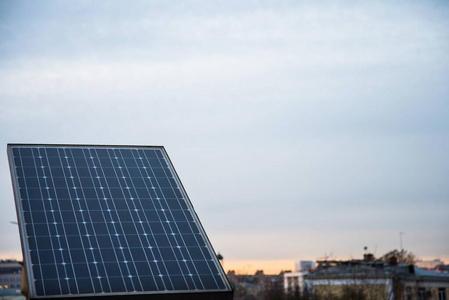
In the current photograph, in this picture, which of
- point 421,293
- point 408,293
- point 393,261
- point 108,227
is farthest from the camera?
point 393,261

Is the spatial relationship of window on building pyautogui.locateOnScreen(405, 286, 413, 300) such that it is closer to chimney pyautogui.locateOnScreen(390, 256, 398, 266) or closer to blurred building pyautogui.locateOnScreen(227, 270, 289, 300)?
chimney pyautogui.locateOnScreen(390, 256, 398, 266)

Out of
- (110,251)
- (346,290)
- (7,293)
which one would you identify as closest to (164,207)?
(110,251)

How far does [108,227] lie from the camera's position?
34969 mm

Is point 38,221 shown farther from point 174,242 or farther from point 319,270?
point 319,270

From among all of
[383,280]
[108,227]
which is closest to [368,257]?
[383,280]

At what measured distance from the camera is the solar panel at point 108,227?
104 ft

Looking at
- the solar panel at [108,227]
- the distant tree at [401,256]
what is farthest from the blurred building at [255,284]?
the solar panel at [108,227]

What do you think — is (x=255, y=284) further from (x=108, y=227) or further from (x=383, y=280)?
(x=108, y=227)

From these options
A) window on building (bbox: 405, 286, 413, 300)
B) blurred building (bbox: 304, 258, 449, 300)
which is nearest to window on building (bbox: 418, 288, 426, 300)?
blurred building (bbox: 304, 258, 449, 300)

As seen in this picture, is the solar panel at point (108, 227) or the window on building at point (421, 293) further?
the window on building at point (421, 293)

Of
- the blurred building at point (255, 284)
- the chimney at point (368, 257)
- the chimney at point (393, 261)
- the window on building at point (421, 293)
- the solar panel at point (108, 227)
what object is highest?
the blurred building at point (255, 284)

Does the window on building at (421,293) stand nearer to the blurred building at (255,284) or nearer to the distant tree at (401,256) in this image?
the distant tree at (401,256)

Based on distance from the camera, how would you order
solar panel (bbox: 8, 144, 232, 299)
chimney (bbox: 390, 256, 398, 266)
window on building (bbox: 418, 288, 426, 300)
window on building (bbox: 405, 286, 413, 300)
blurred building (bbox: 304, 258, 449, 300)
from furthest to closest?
chimney (bbox: 390, 256, 398, 266)
window on building (bbox: 418, 288, 426, 300)
window on building (bbox: 405, 286, 413, 300)
blurred building (bbox: 304, 258, 449, 300)
solar panel (bbox: 8, 144, 232, 299)

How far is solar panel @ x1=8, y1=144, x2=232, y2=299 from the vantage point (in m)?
31.7
